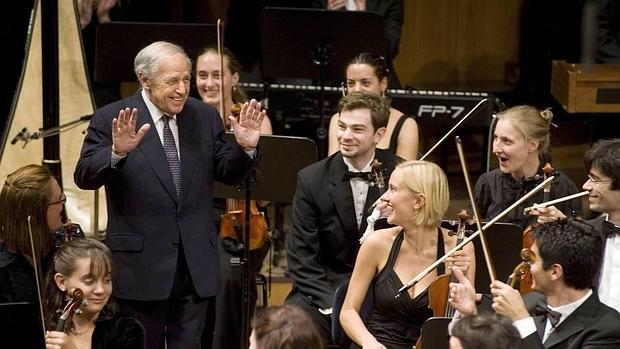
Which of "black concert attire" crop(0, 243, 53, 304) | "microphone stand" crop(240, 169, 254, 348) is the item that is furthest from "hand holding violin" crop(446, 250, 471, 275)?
"black concert attire" crop(0, 243, 53, 304)

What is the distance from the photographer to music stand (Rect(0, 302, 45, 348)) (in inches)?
147

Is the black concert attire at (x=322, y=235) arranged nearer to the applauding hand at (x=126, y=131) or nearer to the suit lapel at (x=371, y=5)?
the applauding hand at (x=126, y=131)

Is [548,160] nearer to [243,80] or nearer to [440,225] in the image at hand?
[440,225]

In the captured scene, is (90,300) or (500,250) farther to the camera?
(500,250)

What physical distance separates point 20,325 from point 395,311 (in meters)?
1.44

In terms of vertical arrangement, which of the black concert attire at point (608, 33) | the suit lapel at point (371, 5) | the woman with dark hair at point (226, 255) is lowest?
the woman with dark hair at point (226, 255)

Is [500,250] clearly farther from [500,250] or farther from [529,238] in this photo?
[529,238]

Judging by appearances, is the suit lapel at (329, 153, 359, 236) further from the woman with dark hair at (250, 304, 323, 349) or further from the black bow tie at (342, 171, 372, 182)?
the woman with dark hair at (250, 304, 323, 349)

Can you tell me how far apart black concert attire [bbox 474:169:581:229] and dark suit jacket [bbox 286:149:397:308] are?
48cm

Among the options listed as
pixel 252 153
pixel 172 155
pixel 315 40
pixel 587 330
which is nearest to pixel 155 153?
pixel 172 155

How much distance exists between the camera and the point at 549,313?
12.7ft

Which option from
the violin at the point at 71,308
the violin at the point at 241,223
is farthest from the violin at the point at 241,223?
Result: the violin at the point at 71,308

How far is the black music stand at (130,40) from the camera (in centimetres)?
588

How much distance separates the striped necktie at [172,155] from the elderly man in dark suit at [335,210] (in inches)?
29.9
